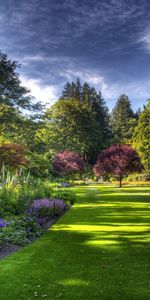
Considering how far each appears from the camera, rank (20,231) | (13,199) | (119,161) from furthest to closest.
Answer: (119,161), (13,199), (20,231)

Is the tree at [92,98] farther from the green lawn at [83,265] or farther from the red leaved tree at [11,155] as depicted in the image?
the green lawn at [83,265]

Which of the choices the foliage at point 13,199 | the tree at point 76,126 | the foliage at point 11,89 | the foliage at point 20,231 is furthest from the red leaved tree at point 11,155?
the tree at point 76,126

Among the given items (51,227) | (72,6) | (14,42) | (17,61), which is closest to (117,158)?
(17,61)

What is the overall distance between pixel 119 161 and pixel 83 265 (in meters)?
18.2

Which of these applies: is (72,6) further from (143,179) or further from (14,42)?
(143,179)

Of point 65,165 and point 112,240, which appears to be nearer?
point 112,240

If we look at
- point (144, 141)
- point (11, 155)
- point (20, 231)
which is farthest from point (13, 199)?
point (144, 141)

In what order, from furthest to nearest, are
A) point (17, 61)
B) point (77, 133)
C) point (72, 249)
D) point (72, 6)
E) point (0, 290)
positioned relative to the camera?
1. point (77, 133)
2. point (17, 61)
3. point (72, 6)
4. point (72, 249)
5. point (0, 290)

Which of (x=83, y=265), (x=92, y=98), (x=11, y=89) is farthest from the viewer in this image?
(x=92, y=98)

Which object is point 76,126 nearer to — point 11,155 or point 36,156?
point 36,156

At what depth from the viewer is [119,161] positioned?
75.7ft

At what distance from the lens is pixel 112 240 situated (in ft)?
22.7

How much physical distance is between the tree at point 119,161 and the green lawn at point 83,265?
14.6 metres

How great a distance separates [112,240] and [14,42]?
11.1 m
